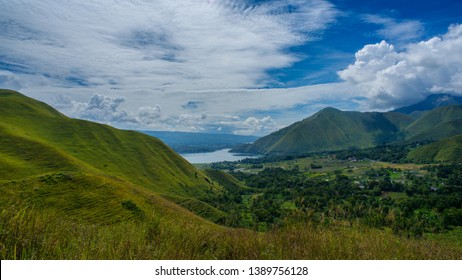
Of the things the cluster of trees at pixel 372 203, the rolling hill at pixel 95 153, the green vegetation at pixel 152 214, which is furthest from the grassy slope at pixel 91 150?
the cluster of trees at pixel 372 203

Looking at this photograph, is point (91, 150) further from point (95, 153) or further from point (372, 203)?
point (372, 203)

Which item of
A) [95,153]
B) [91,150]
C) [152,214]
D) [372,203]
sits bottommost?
[372,203]

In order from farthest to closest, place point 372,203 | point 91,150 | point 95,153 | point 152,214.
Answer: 1. point 91,150
2. point 95,153
3. point 372,203
4. point 152,214

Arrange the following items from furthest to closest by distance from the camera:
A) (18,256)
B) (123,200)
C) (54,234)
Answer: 1. (123,200)
2. (54,234)
3. (18,256)

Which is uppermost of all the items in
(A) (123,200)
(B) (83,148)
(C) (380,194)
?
(B) (83,148)

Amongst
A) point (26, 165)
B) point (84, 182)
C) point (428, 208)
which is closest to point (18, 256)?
point (84, 182)

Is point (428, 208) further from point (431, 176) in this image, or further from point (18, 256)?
point (18, 256)

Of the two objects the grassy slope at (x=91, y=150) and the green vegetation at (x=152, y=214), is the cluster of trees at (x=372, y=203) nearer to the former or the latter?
the green vegetation at (x=152, y=214)

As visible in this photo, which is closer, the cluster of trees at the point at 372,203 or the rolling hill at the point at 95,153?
the cluster of trees at the point at 372,203

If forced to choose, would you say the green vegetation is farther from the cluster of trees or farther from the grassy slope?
the grassy slope

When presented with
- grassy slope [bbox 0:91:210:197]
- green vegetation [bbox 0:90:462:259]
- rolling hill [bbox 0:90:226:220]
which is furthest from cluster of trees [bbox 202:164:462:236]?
grassy slope [bbox 0:91:210:197]

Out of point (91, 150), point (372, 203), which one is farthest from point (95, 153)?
point (372, 203)
